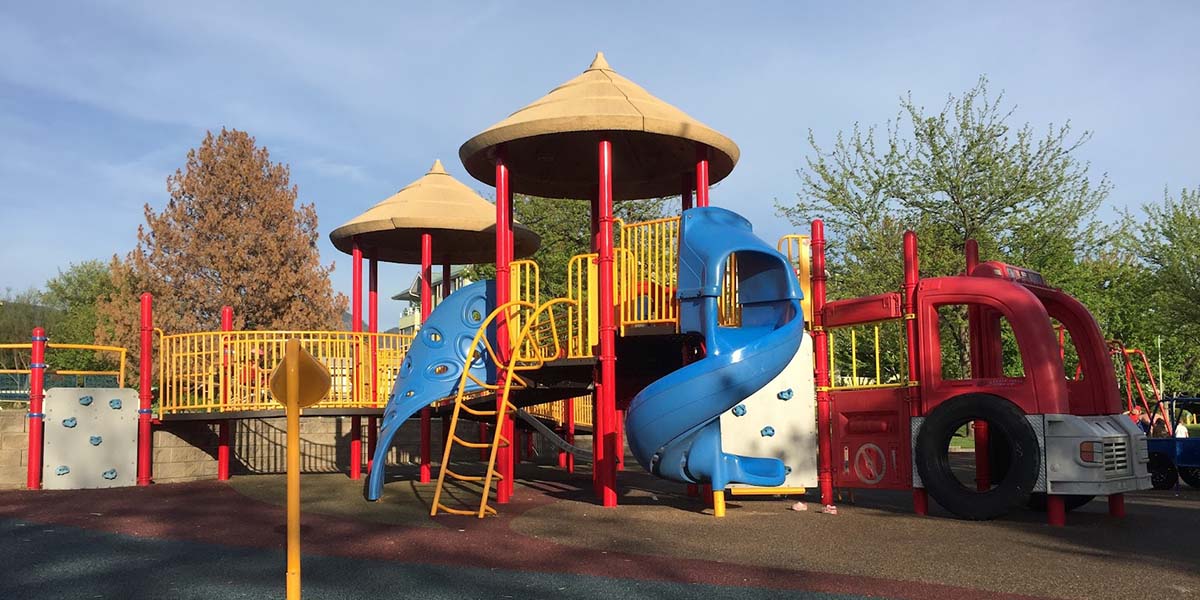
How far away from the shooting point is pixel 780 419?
41.0 feet

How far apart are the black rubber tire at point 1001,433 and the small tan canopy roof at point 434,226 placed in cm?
786

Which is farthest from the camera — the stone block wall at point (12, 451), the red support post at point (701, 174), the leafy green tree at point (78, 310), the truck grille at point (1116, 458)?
the leafy green tree at point (78, 310)

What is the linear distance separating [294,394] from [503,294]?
27.2ft

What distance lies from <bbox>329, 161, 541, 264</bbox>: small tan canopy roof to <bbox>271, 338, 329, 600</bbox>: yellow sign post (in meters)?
11.7

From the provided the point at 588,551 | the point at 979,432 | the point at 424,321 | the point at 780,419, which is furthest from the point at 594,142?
the point at 588,551

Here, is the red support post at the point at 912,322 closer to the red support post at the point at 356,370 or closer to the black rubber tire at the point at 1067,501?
the black rubber tire at the point at 1067,501

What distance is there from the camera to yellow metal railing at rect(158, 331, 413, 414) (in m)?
14.6

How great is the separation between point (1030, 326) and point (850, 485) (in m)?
2.85

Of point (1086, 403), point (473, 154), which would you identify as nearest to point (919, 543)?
point (1086, 403)

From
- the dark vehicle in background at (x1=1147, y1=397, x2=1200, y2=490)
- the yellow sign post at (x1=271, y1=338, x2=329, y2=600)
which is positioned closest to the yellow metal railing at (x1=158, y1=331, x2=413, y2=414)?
the yellow sign post at (x1=271, y1=338, x2=329, y2=600)

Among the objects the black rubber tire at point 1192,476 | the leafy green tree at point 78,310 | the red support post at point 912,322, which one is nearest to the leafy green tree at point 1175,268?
the black rubber tire at point 1192,476

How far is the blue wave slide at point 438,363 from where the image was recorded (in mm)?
12117

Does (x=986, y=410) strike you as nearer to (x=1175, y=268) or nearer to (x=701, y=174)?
(x=701, y=174)

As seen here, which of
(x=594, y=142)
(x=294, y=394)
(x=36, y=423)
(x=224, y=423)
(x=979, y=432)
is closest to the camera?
(x=294, y=394)
